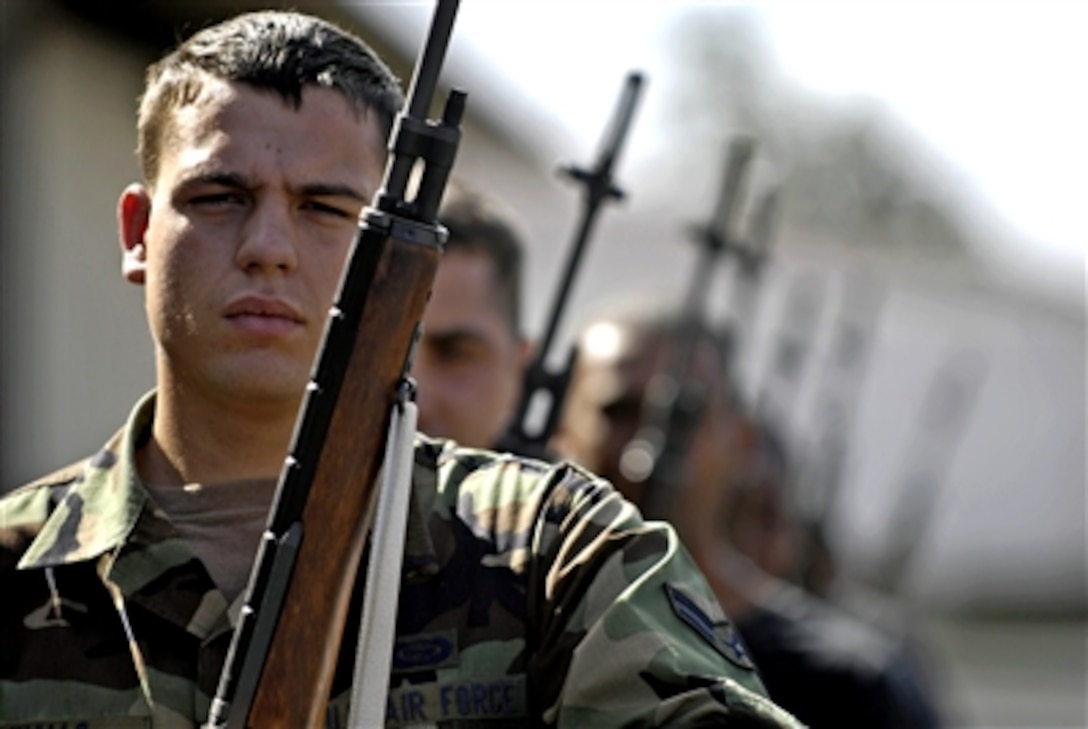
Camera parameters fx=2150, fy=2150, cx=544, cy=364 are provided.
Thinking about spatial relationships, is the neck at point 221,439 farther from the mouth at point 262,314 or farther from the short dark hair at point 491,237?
the short dark hair at point 491,237

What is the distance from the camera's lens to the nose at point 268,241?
284cm

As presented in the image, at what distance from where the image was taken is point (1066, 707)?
19.7 metres

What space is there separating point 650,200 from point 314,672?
2756 cm

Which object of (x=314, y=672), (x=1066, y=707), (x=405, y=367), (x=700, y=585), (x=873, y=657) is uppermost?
(x=405, y=367)

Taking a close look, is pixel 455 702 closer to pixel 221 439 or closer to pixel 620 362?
pixel 221 439

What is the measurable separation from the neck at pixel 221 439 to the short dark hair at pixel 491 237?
2187 millimetres

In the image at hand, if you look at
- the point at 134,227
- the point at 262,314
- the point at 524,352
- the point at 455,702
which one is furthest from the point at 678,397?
the point at 455,702

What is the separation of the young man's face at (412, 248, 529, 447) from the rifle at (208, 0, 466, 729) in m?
2.13

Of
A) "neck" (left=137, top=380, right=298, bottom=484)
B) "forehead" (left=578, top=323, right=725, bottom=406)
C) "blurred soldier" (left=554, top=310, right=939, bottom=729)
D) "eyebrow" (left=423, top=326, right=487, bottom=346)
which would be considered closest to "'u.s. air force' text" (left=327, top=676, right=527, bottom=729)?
"neck" (left=137, top=380, right=298, bottom=484)

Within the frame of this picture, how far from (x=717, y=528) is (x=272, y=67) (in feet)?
12.5

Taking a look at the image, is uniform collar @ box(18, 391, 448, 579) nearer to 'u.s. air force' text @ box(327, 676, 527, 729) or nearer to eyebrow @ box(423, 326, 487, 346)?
Result: 'u.s. air force' text @ box(327, 676, 527, 729)

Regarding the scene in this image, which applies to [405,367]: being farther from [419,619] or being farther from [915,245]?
[915,245]

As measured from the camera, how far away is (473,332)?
5055 millimetres

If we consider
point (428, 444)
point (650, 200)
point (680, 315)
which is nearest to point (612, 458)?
point (680, 315)
